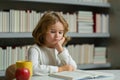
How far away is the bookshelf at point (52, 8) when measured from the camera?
258 centimetres

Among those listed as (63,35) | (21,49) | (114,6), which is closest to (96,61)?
(114,6)

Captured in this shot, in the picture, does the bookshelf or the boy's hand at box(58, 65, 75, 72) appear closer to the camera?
the boy's hand at box(58, 65, 75, 72)

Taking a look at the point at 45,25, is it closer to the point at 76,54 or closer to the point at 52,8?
the point at 76,54

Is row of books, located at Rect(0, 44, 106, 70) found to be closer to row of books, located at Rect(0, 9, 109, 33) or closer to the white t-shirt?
row of books, located at Rect(0, 9, 109, 33)

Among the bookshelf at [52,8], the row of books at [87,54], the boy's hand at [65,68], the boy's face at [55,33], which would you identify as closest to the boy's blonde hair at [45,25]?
the boy's face at [55,33]

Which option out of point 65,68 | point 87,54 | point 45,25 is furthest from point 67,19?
point 65,68

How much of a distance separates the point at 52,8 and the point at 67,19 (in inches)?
11.6

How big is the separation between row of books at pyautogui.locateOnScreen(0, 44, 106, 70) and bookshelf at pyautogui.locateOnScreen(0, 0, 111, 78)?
97 mm

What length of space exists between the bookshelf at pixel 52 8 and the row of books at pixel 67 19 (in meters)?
0.05

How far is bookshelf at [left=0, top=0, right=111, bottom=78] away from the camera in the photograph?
8.48ft

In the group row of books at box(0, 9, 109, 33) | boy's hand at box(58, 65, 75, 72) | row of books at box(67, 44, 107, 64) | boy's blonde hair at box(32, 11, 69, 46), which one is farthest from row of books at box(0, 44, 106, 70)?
boy's hand at box(58, 65, 75, 72)

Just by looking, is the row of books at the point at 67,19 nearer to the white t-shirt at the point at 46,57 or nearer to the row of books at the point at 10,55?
the row of books at the point at 10,55

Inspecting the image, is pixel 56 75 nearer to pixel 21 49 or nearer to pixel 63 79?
pixel 63 79

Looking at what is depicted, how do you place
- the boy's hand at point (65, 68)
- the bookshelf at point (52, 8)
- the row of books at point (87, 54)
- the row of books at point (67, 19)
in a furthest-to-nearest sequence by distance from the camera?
the row of books at point (87, 54)
the bookshelf at point (52, 8)
the row of books at point (67, 19)
the boy's hand at point (65, 68)
